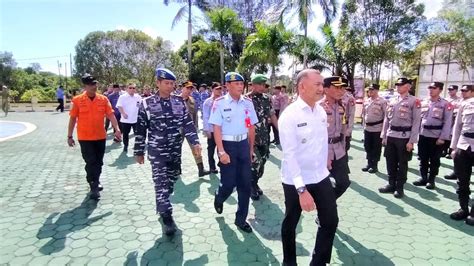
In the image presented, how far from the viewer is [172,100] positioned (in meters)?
3.95

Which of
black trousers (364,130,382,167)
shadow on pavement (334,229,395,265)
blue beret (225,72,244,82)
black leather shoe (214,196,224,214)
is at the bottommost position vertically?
shadow on pavement (334,229,395,265)

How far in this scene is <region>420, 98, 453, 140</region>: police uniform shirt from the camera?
5.83 metres

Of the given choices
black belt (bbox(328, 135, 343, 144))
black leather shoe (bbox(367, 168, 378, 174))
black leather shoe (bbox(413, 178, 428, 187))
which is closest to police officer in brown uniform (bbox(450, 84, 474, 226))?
black leather shoe (bbox(413, 178, 428, 187))

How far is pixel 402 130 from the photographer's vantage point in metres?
5.30

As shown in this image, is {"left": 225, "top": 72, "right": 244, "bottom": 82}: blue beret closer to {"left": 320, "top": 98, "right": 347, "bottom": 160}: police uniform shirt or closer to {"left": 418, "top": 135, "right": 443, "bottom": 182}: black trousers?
{"left": 320, "top": 98, "right": 347, "bottom": 160}: police uniform shirt

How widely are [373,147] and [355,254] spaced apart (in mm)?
4360

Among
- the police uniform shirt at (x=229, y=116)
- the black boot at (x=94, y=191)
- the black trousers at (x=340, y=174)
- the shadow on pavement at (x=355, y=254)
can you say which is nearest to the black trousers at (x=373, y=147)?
the black trousers at (x=340, y=174)

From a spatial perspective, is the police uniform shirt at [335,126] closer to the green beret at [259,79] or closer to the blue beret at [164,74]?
the green beret at [259,79]

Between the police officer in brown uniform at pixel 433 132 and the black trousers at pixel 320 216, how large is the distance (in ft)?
13.3

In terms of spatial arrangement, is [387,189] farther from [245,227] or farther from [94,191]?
[94,191]

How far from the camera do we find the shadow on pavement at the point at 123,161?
7.52m

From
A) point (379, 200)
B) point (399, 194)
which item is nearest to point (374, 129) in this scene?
point (399, 194)

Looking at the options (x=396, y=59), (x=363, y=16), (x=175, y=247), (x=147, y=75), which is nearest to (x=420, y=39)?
(x=396, y=59)

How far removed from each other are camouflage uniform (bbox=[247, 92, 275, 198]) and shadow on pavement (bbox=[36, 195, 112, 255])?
2.22 m
